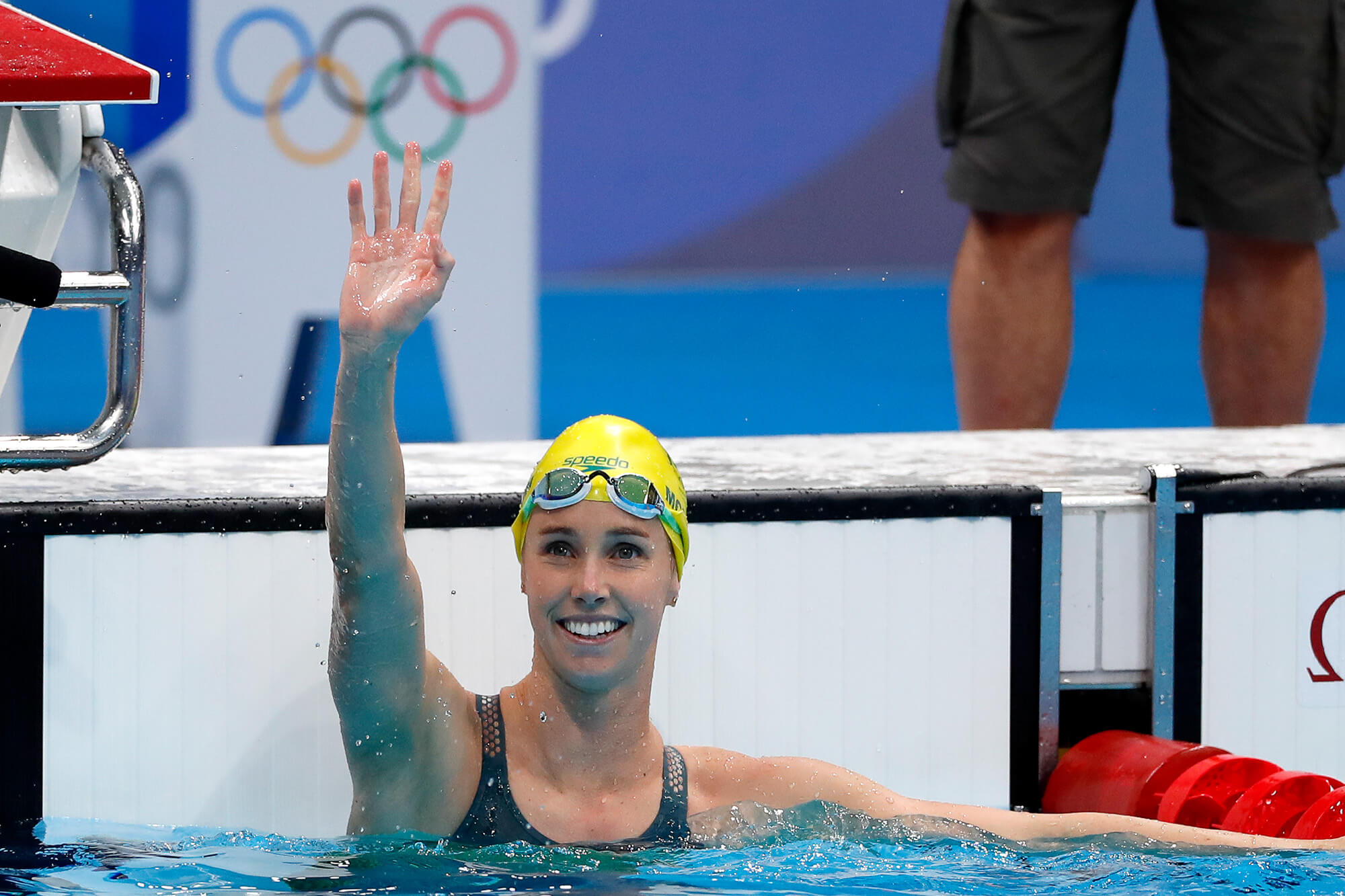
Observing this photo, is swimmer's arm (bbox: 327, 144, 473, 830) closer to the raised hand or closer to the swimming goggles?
the raised hand

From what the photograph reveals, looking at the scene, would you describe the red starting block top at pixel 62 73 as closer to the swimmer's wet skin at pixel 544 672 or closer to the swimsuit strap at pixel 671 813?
the swimmer's wet skin at pixel 544 672

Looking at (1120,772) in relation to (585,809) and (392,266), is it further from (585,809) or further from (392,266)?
(392,266)

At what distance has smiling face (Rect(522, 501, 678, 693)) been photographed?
2.28 metres

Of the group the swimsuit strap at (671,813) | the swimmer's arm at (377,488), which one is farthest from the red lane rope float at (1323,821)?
the swimmer's arm at (377,488)

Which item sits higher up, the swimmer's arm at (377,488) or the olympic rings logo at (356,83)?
the olympic rings logo at (356,83)

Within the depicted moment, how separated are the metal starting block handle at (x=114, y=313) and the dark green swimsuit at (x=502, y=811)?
2.16 ft

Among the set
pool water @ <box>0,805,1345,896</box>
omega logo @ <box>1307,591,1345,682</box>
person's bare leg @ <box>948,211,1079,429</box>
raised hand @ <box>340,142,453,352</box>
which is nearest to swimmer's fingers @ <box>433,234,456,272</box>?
raised hand @ <box>340,142,453,352</box>

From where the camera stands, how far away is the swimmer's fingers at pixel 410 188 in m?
2.09

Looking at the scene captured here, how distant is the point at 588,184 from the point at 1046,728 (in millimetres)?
3207

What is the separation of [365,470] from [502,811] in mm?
585

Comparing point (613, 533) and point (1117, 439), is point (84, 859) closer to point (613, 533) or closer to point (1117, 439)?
point (613, 533)

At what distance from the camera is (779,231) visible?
5.86m

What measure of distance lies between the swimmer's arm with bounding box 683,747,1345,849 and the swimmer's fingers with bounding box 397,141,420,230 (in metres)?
0.95

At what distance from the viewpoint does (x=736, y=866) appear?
2.42 m
